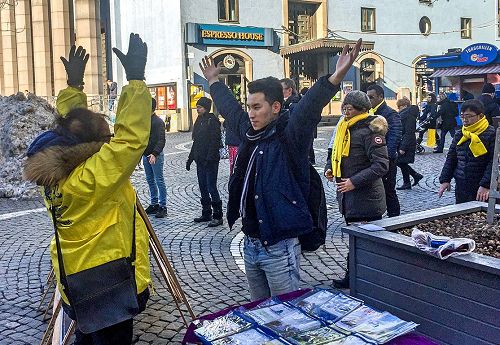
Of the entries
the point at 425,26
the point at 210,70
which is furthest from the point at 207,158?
the point at 425,26

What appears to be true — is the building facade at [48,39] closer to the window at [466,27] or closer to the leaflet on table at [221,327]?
the leaflet on table at [221,327]

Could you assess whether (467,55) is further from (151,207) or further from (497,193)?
(497,193)

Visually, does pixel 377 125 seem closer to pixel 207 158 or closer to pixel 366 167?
pixel 366 167

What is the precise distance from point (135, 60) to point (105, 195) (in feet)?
2.32

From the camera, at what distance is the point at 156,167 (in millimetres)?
9289

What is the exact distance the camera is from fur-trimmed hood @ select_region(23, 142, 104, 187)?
2877 mm

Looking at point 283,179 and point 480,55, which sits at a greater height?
point 480,55

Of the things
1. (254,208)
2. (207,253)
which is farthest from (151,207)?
(254,208)

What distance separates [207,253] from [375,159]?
2.63 meters

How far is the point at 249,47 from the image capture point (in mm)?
31469

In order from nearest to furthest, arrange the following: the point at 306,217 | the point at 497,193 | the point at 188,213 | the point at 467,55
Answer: the point at 306,217, the point at 497,193, the point at 188,213, the point at 467,55

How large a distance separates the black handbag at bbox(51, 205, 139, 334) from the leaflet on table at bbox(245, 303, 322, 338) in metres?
0.67

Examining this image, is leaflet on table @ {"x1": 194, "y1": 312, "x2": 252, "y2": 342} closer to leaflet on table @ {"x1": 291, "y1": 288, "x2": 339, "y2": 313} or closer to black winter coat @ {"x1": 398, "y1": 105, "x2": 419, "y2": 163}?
leaflet on table @ {"x1": 291, "y1": 288, "x2": 339, "y2": 313}

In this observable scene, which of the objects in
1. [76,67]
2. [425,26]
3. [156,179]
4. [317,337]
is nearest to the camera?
[317,337]
